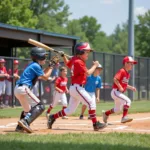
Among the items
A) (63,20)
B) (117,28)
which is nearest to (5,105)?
(63,20)

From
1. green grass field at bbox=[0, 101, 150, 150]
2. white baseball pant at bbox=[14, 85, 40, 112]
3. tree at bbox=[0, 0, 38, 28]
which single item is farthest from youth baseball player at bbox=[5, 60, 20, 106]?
tree at bbox=[0, 0, 38, 28]

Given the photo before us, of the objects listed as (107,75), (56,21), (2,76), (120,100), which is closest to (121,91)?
(120,100)

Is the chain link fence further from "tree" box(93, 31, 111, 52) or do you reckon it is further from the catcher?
"tree" box(93, 31, 111, 52)

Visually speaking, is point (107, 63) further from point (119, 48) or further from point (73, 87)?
point (119, 48)

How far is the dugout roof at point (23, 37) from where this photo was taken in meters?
21.3

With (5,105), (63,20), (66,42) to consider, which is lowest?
(5,105)

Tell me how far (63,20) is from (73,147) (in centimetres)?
7087

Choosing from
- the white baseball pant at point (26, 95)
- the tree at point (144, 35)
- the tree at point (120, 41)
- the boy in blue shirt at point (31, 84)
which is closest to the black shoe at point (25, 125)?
the boy in blue shirt at point (31, 84)

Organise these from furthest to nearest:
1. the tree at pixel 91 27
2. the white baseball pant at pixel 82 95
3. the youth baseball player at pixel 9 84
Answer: the tree at pixel 91 27
the youth baseball player at pixel 9 84
the white baseball pant at pixel 82 95

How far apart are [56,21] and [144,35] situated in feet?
73.2

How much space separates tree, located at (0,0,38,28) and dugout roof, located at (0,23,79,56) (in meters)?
15.9

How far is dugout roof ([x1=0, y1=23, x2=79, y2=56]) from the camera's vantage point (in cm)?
2128

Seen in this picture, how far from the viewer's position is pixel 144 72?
1235 inches

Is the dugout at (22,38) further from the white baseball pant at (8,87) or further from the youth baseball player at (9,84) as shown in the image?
the white baseball pant at (8,87)
